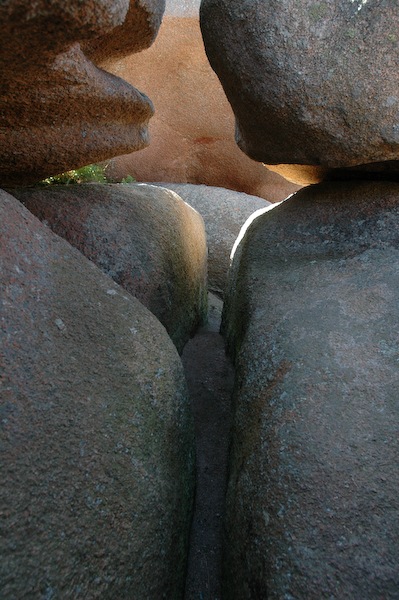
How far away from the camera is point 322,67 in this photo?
1.17 meters

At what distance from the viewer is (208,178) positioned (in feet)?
13.4

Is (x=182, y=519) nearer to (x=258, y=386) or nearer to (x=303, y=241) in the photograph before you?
(x=258, y=386)

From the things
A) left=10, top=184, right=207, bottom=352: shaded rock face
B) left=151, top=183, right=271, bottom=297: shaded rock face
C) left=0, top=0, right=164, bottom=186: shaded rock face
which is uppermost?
left=0, top=0, right=164, bottom=186: shaded rock face

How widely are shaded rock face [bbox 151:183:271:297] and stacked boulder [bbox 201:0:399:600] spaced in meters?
1.48

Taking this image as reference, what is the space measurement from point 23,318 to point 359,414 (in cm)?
68

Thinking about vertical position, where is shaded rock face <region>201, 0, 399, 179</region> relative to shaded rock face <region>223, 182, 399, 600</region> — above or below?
above

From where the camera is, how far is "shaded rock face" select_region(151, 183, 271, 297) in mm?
3182

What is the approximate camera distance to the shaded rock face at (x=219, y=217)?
10.4ft

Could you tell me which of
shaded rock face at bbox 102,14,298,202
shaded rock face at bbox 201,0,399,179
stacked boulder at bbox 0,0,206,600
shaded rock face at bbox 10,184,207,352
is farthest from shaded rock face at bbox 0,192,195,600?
shaded rock face at bbox 102,14,298,202

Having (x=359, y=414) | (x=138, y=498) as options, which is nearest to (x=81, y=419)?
(x=138, y=498)

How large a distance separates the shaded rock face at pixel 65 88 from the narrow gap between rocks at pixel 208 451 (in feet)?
2.70

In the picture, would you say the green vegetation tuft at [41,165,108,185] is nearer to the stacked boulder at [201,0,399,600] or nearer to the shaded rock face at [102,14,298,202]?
the shaded rock face at [102,14,298,202]

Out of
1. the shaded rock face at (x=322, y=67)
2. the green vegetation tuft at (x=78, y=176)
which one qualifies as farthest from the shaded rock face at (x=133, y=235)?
the green vegetation tuft at (x=78, y=176)

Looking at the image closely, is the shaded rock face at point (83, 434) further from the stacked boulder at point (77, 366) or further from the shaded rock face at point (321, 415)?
the shaded rock face at point (321, 415)
